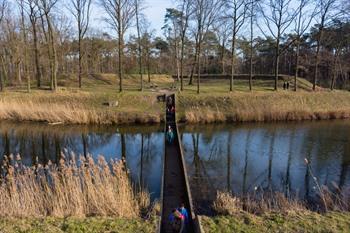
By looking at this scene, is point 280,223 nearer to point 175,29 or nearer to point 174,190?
point 174,190

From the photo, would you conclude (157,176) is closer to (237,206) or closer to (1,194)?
(237,206)

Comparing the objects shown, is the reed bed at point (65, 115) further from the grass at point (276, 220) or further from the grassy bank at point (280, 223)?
the grassy bank at point (280, 223)

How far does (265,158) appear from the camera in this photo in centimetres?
1554

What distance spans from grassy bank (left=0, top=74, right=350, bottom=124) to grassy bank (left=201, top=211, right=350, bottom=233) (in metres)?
17.1

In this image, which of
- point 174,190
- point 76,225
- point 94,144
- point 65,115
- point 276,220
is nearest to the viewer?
point 76,225

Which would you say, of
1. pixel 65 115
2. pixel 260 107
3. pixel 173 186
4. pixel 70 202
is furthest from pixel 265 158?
pixel 65 115

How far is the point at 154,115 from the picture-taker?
79.6 ft

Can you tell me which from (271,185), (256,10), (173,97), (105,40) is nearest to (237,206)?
(271,185)

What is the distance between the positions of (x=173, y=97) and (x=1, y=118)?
13.8m

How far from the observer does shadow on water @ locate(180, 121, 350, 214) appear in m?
11.5

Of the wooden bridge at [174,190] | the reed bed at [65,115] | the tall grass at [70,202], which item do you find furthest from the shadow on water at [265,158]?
the reed bed at [65,115]

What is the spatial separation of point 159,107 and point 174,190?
17.3 metres

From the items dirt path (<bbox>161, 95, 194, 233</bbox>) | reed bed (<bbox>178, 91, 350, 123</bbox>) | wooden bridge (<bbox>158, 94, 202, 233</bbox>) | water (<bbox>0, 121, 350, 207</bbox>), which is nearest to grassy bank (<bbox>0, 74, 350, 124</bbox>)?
reed bed (<bbox>178, 91, 350, 123</bbox>)

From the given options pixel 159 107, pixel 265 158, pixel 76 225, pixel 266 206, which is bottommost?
pixel 265 158
